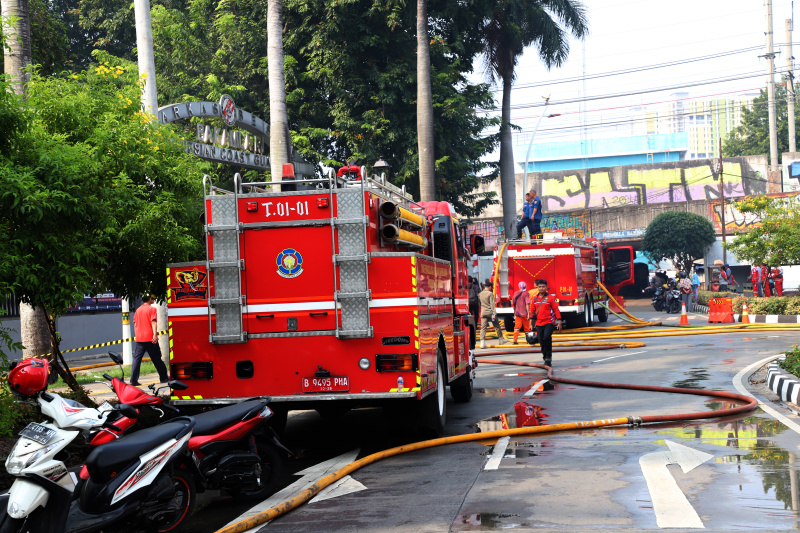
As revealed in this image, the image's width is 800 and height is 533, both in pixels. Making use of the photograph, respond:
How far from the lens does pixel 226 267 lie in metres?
9.23

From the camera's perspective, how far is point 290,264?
30.3ft

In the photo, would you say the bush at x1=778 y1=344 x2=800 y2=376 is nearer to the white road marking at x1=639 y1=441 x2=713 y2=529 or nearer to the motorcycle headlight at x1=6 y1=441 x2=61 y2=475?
the white road marking at x1=639 y1=441 x2=713 y2=529

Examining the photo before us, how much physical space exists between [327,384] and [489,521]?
3252 mm

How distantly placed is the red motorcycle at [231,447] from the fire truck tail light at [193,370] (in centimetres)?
158

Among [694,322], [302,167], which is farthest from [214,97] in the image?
[694,322]

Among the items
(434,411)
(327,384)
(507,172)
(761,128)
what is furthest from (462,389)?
(761,128)

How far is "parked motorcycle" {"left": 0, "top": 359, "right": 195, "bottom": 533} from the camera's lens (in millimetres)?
5445

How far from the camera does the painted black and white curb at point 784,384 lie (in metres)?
12.1

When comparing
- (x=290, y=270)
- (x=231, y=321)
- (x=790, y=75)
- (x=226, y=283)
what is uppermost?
(x=790, y=75)

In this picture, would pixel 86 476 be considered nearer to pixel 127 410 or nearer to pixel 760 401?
pixel 127 410

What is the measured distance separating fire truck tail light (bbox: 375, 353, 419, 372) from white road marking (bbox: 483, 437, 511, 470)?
1.21m

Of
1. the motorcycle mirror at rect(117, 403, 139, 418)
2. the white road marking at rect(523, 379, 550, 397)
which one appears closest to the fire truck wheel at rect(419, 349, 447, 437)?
the white road marking at rect(523, 379, 550, 397)

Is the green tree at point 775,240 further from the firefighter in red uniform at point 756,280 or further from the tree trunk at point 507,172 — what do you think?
the tree trunk at point 507,172

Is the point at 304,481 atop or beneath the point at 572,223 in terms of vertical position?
beneath
